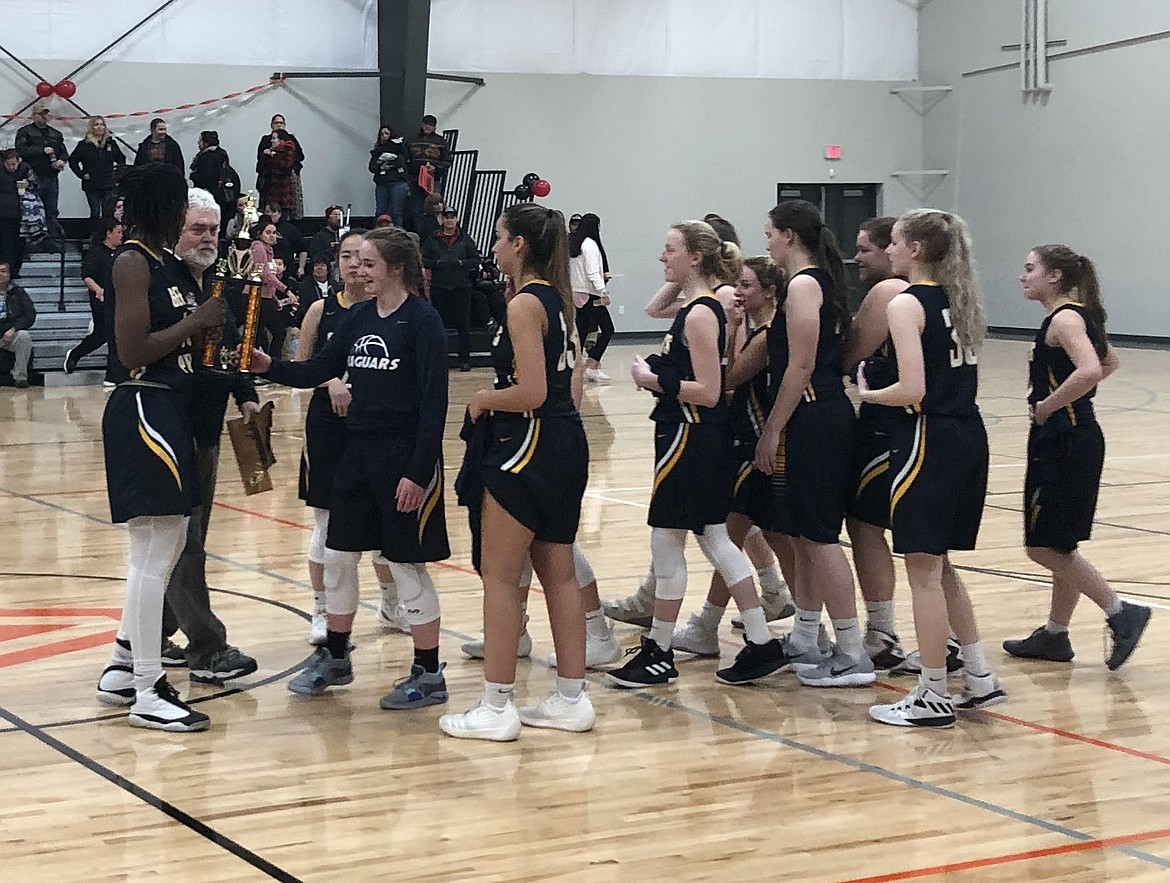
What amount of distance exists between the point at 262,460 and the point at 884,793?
258 cm

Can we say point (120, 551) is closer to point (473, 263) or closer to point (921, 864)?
point (921, 864)

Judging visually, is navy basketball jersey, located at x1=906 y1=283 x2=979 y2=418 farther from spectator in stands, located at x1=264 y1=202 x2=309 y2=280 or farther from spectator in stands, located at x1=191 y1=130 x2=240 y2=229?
spectator in stands, located at x1=191 y1=130 x2=240 y2=229

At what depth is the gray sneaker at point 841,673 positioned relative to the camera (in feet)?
18.4

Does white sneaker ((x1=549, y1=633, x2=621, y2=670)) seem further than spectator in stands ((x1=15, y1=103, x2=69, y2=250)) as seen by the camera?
No

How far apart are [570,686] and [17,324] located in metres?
14.5

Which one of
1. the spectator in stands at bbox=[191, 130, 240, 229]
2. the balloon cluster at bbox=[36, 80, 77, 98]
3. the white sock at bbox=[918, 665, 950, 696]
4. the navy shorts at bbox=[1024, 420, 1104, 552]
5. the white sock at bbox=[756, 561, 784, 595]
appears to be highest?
the balloon cluster at bbox=[36, 80, 77, 98]

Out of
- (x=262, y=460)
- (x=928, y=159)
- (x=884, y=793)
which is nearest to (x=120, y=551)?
(x=262, y=460)

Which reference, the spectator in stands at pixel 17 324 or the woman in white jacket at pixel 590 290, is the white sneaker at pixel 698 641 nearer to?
the woman in white jacket at pixel 590 290

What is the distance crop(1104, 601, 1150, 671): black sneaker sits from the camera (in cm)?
584

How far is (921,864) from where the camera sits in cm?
384

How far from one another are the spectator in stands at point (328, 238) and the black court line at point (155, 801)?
1306 centimetres

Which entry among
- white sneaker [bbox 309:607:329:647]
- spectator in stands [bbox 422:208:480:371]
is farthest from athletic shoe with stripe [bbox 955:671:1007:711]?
spectator in stands [bbox 422:208:480:371]

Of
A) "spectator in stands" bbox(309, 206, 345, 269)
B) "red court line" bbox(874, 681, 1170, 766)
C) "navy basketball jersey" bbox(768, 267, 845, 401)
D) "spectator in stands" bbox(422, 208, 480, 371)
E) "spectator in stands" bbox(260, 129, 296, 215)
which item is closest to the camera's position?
"red court line" bbox(874, 681, 1170, 766)

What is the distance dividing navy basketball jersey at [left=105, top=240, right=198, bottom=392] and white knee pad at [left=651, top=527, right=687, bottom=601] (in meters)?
1.76
